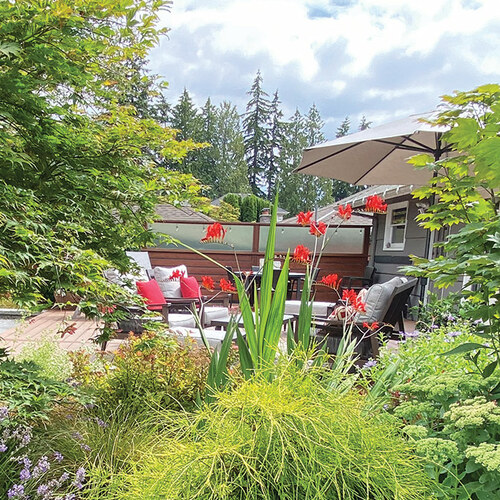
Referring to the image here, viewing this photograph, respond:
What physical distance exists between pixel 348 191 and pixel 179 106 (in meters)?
15.7

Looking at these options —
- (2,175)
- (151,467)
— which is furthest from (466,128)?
(2,175)

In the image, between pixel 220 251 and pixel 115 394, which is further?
pixel 220 251

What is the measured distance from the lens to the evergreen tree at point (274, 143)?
A: 110 ft

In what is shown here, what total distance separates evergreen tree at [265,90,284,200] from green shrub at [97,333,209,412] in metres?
31.4

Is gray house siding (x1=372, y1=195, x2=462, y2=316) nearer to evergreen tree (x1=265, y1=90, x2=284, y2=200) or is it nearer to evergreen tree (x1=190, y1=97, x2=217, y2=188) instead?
evergreen tree (x1=190, y1=97, x2=217, y2=188)

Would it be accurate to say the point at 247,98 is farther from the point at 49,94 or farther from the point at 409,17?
the point at 49,94

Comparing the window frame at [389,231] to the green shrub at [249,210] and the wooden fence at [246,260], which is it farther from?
the green shrub at [249,210]

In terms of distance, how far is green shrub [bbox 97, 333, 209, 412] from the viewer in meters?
1.94

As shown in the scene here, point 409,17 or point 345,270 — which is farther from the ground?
point 409,17

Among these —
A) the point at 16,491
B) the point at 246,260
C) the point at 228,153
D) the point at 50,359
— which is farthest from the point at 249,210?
the point at 16,491

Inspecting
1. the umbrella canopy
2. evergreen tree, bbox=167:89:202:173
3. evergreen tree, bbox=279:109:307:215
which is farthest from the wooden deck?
evergreen tree, bbox=279:109:307:215

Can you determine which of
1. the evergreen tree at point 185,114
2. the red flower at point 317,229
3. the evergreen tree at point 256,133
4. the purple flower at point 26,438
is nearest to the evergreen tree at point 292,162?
the evergreen tree at point 256,133

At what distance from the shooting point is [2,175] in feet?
4.70

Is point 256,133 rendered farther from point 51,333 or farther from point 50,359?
point 50,359
